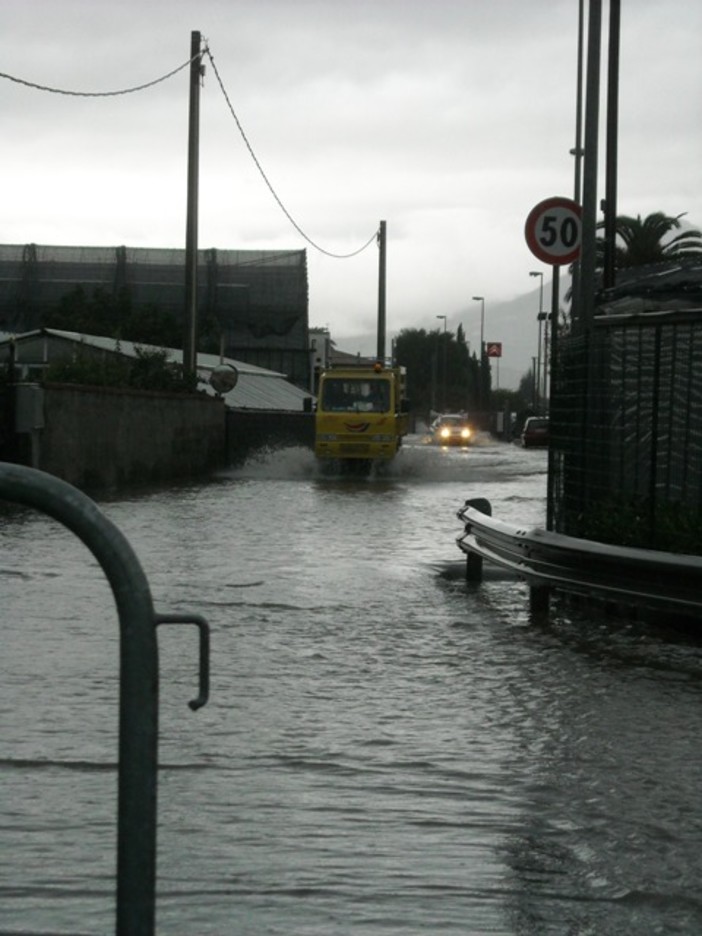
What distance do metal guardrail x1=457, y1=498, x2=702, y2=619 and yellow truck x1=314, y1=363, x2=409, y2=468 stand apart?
25.8 meters

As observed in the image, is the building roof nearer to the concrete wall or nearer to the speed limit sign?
the speed limit sign

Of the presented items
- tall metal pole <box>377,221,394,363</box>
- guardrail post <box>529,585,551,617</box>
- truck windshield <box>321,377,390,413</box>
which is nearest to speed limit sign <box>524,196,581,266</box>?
guardrail post <box>529,585,551,617</box>

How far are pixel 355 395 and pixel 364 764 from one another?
110 ft

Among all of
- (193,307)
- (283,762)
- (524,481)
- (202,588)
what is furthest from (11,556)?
(193,307)

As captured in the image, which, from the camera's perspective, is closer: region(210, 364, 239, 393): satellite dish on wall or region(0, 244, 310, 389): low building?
region(210, 364, 239, 393): satellite dish on wall

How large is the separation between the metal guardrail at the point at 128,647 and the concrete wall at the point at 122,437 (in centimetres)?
2268

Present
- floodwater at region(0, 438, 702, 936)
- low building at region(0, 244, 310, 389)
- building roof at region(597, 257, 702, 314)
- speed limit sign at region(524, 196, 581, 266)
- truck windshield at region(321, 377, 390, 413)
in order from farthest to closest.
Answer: low building at region(0, 244, 310, 389), truck windshield at region(321, 377, 390, 413), speed limit sign at region(524, 196, 581, 266), building roof at region(597, 257, 702, 314), floodwater at region(0, 438, 702, 936)

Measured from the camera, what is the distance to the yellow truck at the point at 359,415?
39.1 meters

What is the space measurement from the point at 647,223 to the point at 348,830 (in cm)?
5267

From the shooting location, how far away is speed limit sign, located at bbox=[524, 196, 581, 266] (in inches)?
678

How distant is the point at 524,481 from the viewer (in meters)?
36.1

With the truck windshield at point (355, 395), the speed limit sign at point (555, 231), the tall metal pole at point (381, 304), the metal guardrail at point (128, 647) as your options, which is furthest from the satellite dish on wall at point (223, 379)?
the metal guardrail at point (128, 647)

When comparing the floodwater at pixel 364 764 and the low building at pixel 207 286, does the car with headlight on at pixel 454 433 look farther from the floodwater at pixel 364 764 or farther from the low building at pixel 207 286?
the floodwater at pixel 364 764

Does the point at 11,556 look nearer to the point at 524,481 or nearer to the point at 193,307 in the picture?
the point at 524,481
